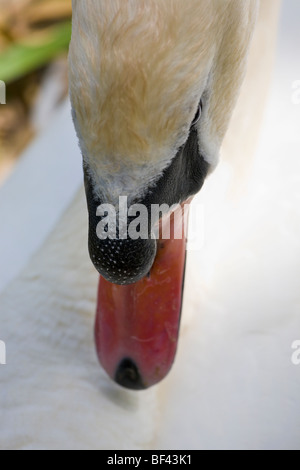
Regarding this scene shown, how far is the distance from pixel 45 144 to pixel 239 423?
1155 millimetres

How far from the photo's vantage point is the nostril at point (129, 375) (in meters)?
1.44

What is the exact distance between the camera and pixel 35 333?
171 centimetres

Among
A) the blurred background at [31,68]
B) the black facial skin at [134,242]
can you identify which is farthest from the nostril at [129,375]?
the blurred background at [31,68]

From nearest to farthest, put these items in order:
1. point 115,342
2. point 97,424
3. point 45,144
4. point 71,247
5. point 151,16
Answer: point 151,16 < point 115,342 < point 97,424 < point 71,247 < point 45,144

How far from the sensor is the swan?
1.61 m

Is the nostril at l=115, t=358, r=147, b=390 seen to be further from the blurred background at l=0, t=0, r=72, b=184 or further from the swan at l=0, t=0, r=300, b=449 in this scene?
the blurred background at l=0, t=0, r=72, b=184

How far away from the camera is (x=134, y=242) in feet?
3.51

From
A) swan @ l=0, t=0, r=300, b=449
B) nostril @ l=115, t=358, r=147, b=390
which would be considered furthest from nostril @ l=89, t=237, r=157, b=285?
swan @ l=0, t=0, r=300, b=449

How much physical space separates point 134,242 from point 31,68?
7.65ft

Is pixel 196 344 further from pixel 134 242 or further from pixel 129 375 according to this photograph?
pixel 134 242

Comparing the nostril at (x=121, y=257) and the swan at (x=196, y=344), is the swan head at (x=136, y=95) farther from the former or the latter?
the swan at (x=196, y=344)

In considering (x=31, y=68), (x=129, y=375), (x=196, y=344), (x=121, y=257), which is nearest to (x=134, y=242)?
(x=121, y=257)
